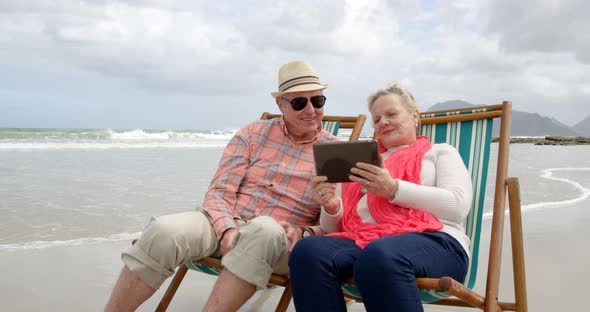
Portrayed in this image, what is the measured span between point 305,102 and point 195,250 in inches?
34.2

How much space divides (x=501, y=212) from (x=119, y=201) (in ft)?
15.7

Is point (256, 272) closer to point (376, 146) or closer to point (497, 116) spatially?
point (376, 146)

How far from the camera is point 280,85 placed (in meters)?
2.74

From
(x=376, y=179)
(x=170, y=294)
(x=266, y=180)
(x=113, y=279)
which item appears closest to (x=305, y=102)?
(x=266, y=180)

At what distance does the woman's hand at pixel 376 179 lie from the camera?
206 cm

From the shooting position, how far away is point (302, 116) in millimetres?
2650

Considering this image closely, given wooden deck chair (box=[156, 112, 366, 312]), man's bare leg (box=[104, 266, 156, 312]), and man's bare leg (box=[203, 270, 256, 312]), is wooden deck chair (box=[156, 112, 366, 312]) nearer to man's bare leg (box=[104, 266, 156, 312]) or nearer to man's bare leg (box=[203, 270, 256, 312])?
man's bare leg (box=[203, 270, 256, 312])

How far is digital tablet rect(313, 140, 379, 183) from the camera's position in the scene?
2082 mm

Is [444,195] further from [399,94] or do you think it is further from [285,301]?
[285,301]

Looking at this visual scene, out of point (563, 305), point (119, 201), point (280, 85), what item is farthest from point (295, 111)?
point (119, 201)

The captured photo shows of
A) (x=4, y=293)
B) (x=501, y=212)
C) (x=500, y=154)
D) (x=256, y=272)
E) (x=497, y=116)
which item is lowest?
(x=4, y=293)

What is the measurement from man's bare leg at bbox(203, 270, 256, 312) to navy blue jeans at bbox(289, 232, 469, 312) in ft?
0.87

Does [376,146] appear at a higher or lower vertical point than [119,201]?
higher

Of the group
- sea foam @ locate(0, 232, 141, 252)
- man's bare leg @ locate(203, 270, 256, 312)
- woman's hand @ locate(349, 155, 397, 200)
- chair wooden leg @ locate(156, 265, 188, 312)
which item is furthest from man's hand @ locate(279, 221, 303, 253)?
sea foam @ locate(0, 232, 141, 252)
